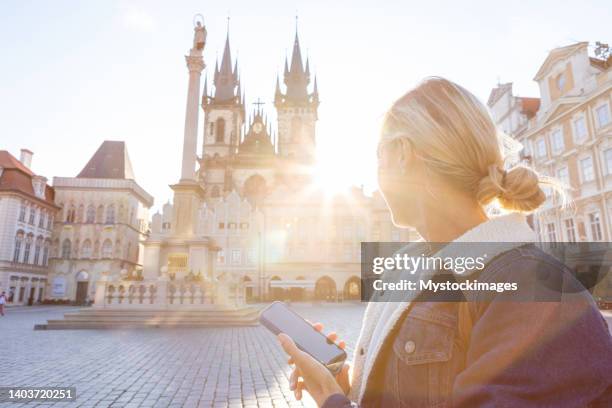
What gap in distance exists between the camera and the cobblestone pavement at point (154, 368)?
511 centimetres

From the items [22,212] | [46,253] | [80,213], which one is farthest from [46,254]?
[22,212]

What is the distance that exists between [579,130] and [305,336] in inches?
1067

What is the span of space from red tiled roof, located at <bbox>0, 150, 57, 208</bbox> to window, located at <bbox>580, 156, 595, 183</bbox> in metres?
42.0

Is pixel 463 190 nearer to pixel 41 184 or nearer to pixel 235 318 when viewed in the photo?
pixel 235 318

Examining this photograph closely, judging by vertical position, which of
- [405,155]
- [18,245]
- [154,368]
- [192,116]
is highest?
[192,116]

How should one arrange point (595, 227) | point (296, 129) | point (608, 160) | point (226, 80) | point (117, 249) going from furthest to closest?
point (226, 80) < point (296, 129) < point (117, 249) < point (595, 227) < point (608, 160)

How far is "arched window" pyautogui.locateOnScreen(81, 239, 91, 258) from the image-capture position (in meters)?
40.8

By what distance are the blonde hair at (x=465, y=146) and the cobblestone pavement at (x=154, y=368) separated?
4.50 metres

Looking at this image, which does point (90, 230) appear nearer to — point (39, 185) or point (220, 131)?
point (39, 185)

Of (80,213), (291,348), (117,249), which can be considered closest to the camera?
(291,348)

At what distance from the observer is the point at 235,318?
14.3 meters

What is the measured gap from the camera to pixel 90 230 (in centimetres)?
4128

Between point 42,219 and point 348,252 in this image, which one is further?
point 348,252

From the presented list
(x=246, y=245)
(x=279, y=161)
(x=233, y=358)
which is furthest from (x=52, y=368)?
(x=279, y=161)
